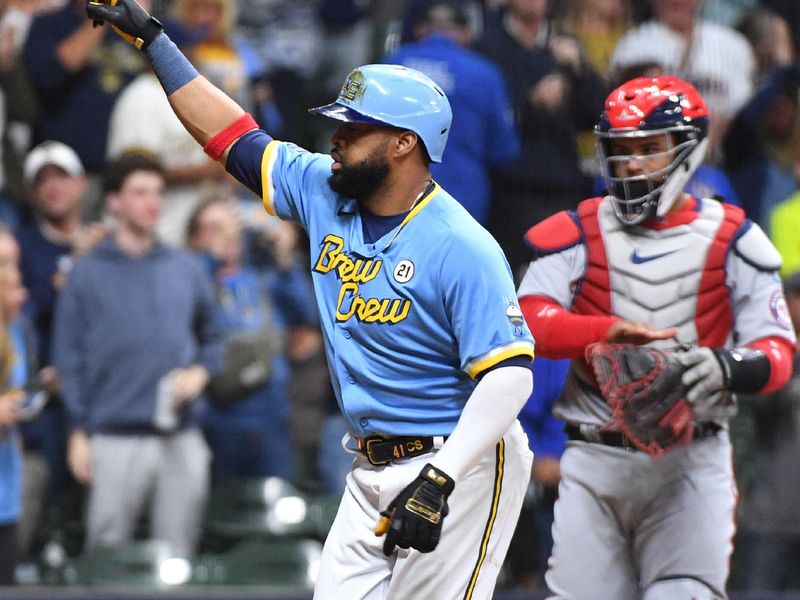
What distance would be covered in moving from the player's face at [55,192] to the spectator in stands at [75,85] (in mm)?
516

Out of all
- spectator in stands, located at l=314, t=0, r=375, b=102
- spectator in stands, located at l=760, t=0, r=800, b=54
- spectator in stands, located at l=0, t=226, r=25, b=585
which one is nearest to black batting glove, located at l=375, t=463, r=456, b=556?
spectator in stands, located at l=0, t=226, r=25, b=585

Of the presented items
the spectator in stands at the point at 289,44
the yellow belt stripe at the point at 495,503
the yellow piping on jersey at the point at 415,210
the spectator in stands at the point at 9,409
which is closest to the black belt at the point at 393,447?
the yellow belt stripe at the point at 495,503

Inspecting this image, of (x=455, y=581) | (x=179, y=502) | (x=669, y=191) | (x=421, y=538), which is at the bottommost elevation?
(x=179, y=502)

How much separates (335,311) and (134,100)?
413 cm

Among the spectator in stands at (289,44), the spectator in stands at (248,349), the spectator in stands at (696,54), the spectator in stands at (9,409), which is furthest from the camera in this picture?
the spectator in stands at (289,44)

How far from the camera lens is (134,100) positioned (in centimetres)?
868

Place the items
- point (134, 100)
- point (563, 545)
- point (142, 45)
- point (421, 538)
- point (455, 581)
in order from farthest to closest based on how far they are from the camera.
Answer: point (134, 100), point (563, 545), point (142, 45), point (455, 581), point (421, 538)

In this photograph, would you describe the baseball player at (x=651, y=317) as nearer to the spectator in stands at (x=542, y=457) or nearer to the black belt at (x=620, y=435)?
the black belt at (x=620, y=435)

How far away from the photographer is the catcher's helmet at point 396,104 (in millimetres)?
4793

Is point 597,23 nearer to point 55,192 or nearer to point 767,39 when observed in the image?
point 767,39

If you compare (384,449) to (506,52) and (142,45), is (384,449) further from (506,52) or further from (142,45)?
(506,52)

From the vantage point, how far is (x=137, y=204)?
25.6 feet

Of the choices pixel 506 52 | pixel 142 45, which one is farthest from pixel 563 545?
pixel 506 52

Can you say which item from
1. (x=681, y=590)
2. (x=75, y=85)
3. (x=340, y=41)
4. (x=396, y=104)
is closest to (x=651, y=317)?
(x=681, y=590)
